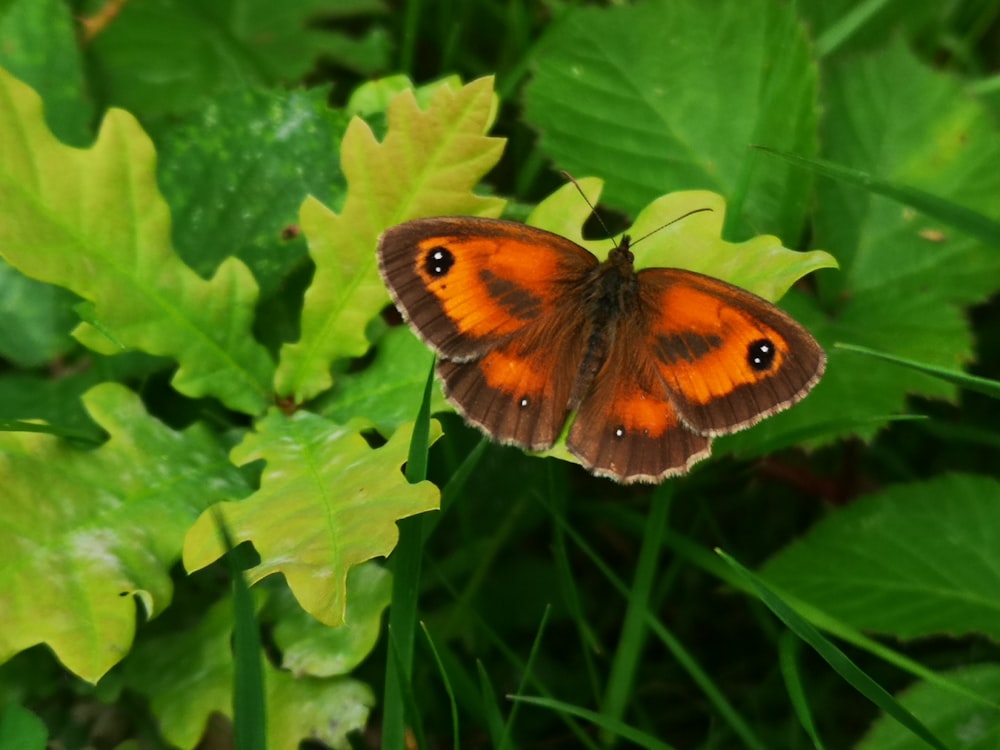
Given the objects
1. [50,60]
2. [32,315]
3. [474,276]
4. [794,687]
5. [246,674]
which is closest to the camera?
[246,674]

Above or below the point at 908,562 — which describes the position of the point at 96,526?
above

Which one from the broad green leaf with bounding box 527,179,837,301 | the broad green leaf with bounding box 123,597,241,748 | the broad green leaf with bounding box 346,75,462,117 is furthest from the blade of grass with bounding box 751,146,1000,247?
the broad green leaf with bounding box 123,597,241,748

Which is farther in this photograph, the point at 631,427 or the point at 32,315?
the point at 32,315

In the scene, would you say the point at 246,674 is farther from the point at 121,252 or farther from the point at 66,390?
the point at 66,390

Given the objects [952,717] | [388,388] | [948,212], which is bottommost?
[952,717]

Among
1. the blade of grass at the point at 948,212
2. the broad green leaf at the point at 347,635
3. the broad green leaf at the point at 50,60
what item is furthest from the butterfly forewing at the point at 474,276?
the broad green leaf at the point at 50,60

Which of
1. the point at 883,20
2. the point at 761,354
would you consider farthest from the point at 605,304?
the point at 883,20

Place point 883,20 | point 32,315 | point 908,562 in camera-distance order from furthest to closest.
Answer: point 883,20, point 32,315, point 908,562
